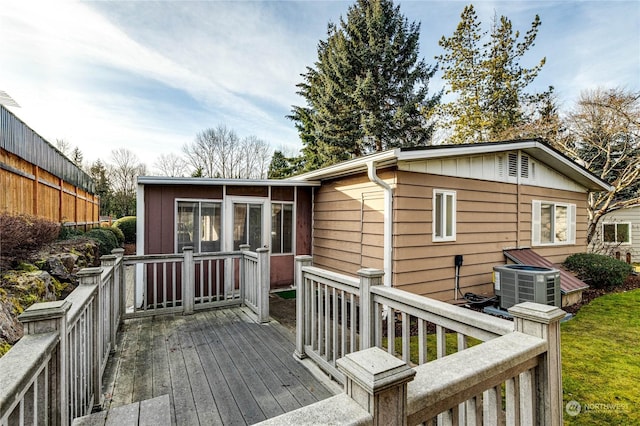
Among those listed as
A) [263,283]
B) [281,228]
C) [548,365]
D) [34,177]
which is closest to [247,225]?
[281,228]

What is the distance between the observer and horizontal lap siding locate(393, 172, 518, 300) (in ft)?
16.4

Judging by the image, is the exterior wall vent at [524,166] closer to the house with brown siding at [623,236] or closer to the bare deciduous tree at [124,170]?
the house with brown siding at [623,236]

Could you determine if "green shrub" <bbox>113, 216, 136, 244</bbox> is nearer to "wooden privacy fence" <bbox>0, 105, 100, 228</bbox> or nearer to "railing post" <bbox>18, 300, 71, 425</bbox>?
"wooden privacy fence" <bbox>0, 105, 100, 228</bbox>

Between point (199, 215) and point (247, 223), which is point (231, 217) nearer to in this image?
point (247, 223)

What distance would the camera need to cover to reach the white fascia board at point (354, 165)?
461 centimetres

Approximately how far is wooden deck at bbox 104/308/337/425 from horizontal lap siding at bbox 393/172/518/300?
8.13ft

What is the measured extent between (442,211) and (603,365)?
2947 mm

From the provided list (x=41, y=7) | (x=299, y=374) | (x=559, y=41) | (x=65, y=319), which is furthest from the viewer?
(x=559, y=41)

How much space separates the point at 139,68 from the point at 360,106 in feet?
29.3

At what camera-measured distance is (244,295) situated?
4.99m

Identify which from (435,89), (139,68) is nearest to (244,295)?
(139,68)

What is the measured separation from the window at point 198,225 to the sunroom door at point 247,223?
268mm

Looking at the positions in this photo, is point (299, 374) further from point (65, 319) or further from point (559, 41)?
point (559, 41)

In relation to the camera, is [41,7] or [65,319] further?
[41,7]
